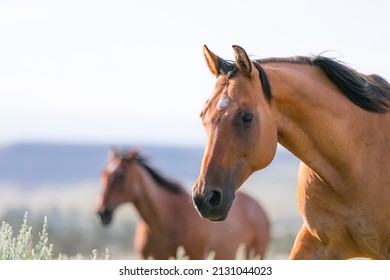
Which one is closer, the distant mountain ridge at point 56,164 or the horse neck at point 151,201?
the horse neck at point 151,201

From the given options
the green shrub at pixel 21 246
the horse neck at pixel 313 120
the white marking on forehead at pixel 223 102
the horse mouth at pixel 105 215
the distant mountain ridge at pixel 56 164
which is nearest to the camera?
the white marking on forehead at pixel 223 102

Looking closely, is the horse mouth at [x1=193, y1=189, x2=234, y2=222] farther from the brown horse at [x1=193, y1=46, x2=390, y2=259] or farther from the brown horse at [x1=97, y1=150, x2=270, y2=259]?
the brown horse at [x1=97, y1=150, x2=270, y2=259]

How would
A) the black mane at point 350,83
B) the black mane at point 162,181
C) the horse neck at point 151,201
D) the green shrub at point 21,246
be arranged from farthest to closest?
the black mane at point 162,181 → the horse neck at point 151,201 → the green shrub at point 21,246 → the black mane at point 350,83

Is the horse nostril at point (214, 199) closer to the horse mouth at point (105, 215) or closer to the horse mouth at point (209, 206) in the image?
the horse mouth at point (209, 206)

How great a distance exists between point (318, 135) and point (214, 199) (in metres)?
1.04

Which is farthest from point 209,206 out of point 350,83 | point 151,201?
point 151,201

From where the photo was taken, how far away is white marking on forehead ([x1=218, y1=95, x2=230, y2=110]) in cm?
A: 552

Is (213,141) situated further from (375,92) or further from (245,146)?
(375,92)

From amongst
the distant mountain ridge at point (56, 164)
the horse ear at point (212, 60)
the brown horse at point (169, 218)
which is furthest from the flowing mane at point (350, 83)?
the distant mountain ridge at point (56, 164)

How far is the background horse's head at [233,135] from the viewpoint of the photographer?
17.5 feet

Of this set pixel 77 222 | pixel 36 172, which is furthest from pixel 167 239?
pixel 36 172

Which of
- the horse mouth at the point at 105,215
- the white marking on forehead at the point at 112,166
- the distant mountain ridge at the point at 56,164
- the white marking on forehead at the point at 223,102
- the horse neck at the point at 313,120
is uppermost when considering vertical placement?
the white marking on forehead at the point at 223,102
